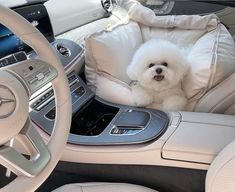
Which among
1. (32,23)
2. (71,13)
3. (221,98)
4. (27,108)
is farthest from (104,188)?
(71,13)

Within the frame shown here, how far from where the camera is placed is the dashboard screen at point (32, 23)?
46.1 inches

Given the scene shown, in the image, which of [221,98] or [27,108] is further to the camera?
[221,98]

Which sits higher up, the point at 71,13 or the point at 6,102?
the point at 6,102

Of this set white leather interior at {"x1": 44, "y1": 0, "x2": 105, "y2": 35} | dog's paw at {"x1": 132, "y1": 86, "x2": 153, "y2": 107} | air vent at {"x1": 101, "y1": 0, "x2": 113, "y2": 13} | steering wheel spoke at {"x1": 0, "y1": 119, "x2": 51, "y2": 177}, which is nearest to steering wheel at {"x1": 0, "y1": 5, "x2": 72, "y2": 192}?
steering wheel spoke at {"x1": 0, "y1": 119, "x2": 51, "y2": 177}

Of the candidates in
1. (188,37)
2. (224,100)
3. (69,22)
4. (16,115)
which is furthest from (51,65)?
(69,22)

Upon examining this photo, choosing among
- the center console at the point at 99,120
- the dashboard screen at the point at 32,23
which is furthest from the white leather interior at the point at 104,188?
the dashboard screen at the point at 32,23

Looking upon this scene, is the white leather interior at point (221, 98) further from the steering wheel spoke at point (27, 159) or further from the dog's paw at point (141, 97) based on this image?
the steering wheel spoke at point (27, 159)

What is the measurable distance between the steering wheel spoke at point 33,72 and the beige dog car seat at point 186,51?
527 mm

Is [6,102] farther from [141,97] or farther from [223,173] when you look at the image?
[141,97]

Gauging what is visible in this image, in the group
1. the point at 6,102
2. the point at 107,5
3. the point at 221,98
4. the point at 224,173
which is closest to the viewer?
the point at 6,102

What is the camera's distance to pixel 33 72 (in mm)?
781

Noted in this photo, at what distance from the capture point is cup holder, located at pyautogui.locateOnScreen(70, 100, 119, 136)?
3.96ft

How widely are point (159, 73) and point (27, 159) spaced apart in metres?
0.69

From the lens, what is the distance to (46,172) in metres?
0.76
